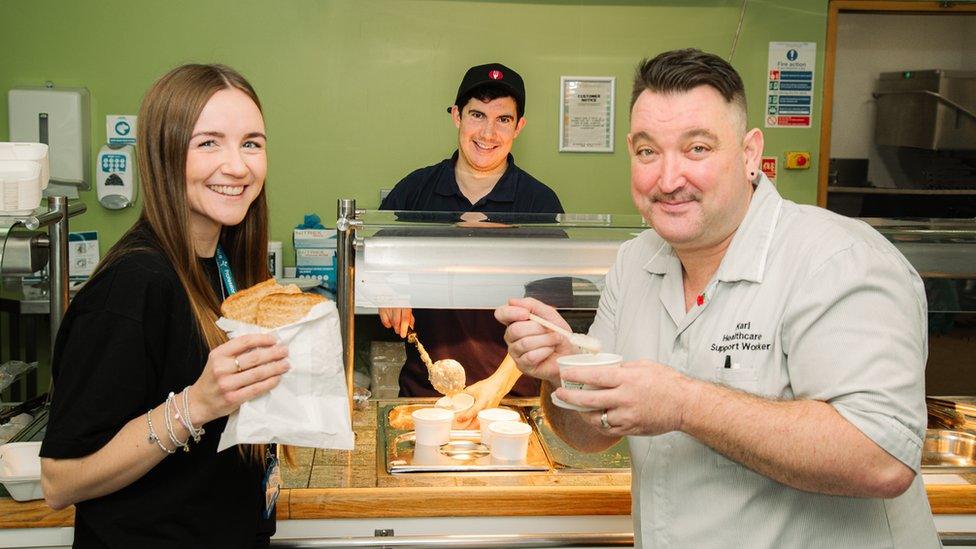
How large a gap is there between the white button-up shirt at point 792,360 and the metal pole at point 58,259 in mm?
1699

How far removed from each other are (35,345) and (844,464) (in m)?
4.93

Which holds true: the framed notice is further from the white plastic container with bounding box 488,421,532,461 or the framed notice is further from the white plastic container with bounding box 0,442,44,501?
the white plastic container with bounding box 0,442,44,501

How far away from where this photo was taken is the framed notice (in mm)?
5633

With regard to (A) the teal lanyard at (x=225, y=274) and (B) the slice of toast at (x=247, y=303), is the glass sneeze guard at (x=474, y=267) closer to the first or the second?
(A) the teal lanyard at (x=225, y=274)

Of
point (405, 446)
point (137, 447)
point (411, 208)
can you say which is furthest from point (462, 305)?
point (411, 208)

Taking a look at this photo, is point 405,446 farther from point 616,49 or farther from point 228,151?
point 616,49

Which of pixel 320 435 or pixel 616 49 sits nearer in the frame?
pixel 320 435

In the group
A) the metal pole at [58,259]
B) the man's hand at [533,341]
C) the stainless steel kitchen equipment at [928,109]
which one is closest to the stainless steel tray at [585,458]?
the man's hand at [533,341]

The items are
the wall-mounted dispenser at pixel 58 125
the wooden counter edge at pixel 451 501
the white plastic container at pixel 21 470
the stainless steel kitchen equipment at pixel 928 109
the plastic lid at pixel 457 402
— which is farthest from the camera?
the stainless steel kitchen equipment at pixel 928 109

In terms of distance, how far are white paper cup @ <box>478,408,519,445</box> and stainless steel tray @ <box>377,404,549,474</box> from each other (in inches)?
1.2

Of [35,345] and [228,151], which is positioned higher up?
[228,151]

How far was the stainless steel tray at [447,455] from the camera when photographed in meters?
2.54

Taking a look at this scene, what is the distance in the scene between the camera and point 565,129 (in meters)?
5.65

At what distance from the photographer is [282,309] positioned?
5.67 ft
